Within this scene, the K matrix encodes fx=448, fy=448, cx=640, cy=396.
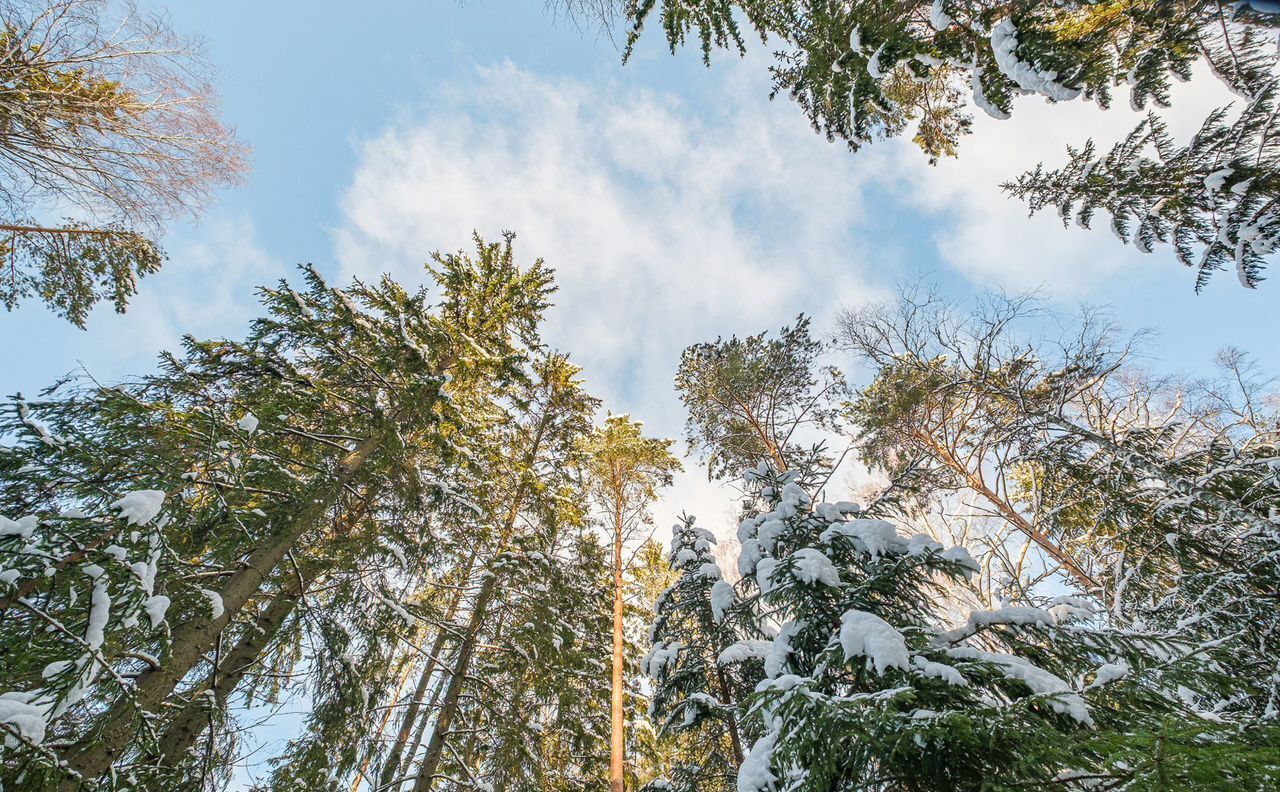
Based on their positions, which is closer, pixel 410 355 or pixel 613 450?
pixel 410 355

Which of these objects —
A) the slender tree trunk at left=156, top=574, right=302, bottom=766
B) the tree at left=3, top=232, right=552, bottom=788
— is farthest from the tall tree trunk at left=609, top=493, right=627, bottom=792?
the slender tree trunk at left=156, top=574, right=302, bottom=766

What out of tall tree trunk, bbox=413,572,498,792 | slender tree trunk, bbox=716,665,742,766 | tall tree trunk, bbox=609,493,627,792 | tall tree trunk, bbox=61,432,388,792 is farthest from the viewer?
tall tree trunk, bbox=609,493,627,792

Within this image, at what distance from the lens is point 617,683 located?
→ 7605 mm

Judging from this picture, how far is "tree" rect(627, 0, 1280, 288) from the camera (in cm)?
361

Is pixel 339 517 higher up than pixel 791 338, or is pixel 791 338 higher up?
pixel 791 338

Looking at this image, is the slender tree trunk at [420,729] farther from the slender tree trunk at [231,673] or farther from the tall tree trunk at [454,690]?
the slender tree trunk at [231,673]

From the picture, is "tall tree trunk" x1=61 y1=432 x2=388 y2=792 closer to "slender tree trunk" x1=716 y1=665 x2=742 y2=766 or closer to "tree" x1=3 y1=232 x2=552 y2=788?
"tree" x1=3 y1=232 x2=552 y2=788

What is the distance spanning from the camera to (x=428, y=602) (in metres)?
8.22

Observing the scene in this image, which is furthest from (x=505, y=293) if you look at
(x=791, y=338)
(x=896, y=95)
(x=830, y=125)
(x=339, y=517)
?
(x=896, y=95)

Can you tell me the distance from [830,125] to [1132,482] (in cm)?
591

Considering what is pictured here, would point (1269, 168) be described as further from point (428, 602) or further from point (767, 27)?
point (428, 602)

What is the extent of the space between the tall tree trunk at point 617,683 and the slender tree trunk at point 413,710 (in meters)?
2.91

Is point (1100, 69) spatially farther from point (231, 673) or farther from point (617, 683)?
point (231, 673)

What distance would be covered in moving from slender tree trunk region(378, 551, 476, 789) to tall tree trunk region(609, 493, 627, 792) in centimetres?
291
